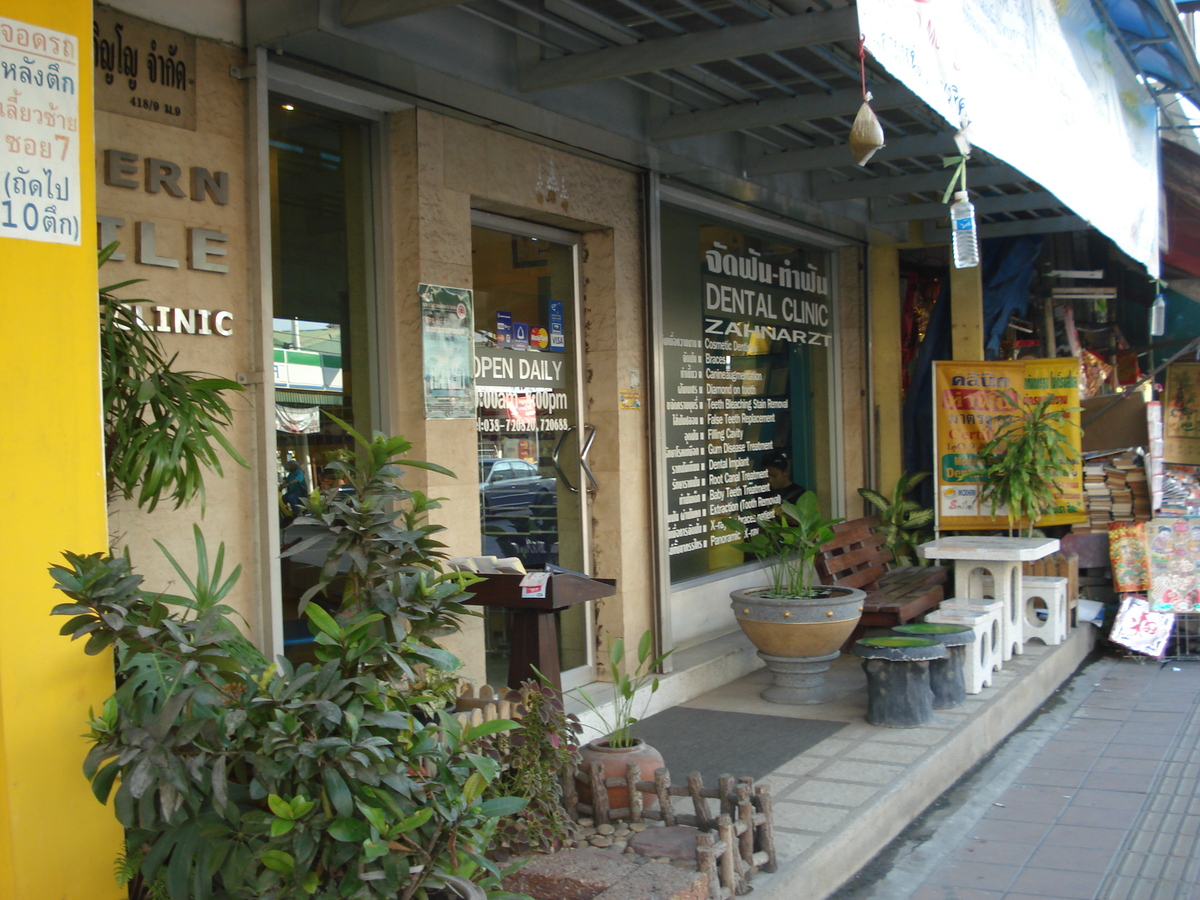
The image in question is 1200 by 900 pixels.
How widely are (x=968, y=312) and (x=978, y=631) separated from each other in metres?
3.86

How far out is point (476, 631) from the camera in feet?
16.3

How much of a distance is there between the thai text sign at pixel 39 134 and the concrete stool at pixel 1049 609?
620cm

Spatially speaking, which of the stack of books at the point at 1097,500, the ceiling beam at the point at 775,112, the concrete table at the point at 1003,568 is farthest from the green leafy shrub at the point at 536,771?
the stack of books at the point at 1097,500

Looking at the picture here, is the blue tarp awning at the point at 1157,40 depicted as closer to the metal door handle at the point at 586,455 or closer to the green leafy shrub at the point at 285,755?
the metal door handle at the point at 586,455

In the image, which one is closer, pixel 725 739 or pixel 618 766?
pixel 618 766

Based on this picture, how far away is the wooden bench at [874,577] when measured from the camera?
674 centimetres

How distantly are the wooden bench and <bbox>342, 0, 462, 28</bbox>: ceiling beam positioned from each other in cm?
415

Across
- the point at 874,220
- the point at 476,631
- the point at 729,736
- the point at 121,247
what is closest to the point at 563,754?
the point at 476,631

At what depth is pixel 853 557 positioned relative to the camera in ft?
23.8

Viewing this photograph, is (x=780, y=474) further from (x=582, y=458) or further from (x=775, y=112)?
(x=775, y=112)

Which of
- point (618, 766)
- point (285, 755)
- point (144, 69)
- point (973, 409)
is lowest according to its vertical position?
point (618, 766)

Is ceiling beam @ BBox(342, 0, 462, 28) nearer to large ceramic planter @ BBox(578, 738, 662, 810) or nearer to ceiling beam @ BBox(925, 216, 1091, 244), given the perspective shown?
large ceramic planter @ BBox(578, 738, 662, 810)

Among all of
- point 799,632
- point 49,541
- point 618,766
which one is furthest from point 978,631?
Answer: point 49,541

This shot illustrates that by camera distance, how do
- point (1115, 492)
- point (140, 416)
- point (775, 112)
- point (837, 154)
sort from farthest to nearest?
point (1115, 492), point (837, 154), point (775, 112), point (140, 416)
